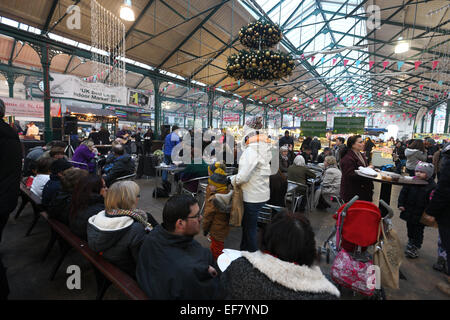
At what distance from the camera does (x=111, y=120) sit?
13742 mm

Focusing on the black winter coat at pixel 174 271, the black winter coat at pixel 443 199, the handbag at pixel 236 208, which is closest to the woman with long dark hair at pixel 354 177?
the black winter coat at pixel 443 199

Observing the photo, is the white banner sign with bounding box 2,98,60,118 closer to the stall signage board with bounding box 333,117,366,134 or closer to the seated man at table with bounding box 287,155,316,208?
the seated man at table with bounding box 287,155,316,208

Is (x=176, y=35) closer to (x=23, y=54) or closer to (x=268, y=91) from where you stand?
(x=23, y=54)

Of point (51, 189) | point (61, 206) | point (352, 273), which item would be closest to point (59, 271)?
point (61, 206)

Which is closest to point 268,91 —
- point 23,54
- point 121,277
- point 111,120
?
point 111,120

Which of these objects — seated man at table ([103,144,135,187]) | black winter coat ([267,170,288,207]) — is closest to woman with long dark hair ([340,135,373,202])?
black winter coat ([267,170,288,207])

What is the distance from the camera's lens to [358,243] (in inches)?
74.4

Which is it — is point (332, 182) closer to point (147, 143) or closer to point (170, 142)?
point (170, 142)

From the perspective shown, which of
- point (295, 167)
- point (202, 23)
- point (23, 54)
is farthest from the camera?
point (23, 54)

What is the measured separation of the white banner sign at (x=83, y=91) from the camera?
6.70 meters

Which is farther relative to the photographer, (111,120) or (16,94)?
(16,94)

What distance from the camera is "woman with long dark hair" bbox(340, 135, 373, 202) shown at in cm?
279

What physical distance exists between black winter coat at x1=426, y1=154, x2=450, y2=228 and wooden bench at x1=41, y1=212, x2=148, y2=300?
276cm

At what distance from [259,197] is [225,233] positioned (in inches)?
23.7
